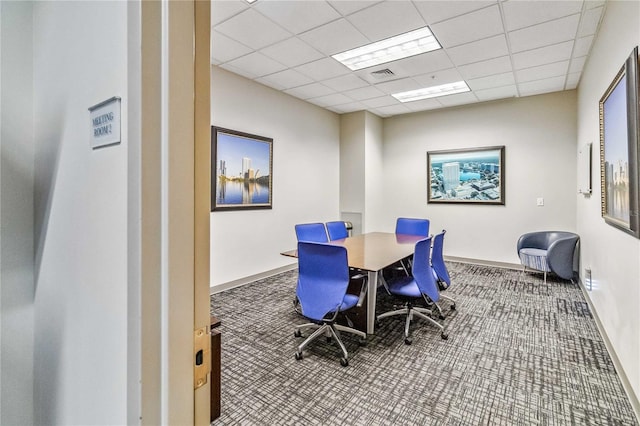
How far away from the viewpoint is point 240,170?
4332mm

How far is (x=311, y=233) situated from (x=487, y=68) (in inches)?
122

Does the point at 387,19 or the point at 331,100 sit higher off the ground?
the point at 331,100

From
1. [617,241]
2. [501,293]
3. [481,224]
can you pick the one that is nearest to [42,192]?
[617,241]

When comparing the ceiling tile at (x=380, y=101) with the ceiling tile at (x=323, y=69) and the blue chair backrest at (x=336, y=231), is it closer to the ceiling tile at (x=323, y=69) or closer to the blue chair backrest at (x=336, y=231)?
the ceiling tile at (x=323, y=69)

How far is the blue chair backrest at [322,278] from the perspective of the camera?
93.5 inches

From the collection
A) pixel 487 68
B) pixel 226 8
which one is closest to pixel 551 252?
pixel 487 68

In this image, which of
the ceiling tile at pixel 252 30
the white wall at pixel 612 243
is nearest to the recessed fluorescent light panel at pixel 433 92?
the white wall at pixel 612 243

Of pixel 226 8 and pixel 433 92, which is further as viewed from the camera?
pixel 433 92

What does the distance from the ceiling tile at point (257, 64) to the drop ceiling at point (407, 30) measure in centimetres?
1

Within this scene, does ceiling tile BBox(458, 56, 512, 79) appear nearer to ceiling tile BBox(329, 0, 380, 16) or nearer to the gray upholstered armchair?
ceiling tile BBox(329, 0, 380, 16)

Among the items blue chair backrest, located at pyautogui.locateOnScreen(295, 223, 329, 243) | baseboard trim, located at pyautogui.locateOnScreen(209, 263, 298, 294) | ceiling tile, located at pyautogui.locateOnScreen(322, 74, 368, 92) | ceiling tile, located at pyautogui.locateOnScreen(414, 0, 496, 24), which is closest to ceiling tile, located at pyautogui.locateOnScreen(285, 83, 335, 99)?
ceiling tile, located at pyautogui.locateOnScreen(322, 74, 368, 92)

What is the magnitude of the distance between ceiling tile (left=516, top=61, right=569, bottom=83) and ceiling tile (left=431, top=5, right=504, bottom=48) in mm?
1321

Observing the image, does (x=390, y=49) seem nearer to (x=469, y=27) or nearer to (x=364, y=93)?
(x=469, y=27)

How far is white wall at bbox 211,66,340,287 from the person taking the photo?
4.11m
